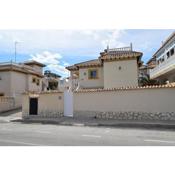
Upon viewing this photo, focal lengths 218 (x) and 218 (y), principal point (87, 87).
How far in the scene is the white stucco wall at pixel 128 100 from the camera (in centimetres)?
1494

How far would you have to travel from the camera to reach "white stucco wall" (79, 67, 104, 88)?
2544 cm

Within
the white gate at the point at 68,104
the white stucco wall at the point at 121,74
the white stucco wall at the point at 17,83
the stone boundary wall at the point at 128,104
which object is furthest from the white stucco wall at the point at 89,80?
the white stucco wall at the point at 17,83

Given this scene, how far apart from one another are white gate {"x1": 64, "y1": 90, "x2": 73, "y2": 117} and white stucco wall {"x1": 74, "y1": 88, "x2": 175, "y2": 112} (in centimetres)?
40

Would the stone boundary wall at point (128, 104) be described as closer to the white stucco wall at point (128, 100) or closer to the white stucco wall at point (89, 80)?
the white stucco wall at point (128, 100)

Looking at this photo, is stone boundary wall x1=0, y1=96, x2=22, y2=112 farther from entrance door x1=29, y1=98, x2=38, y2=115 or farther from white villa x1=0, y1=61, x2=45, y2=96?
entrance door x1=29, y1=98, x2=38, y2=115

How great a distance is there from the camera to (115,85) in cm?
2262

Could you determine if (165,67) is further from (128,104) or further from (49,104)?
(49,104)

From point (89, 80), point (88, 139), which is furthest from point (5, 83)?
point (88, 139)

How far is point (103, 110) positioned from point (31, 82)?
19178 mm

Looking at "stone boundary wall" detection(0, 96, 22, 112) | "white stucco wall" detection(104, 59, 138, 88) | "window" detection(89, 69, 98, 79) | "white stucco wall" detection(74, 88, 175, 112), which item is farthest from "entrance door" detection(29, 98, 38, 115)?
"window" detection(89, 69, 98, 79)

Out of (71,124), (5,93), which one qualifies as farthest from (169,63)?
(5,93)

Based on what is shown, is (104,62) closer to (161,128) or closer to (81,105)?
(81,105)

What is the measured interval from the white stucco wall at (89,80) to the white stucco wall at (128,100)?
7.71 m
